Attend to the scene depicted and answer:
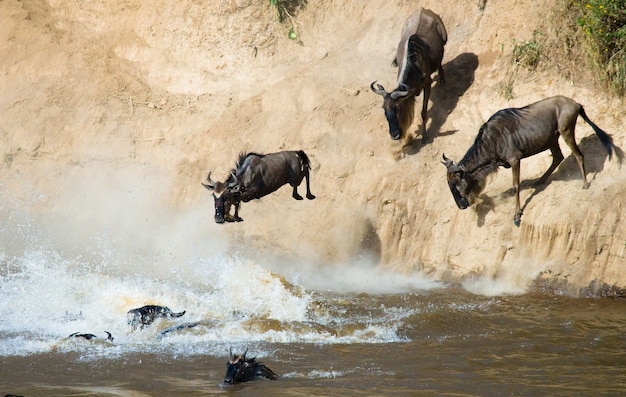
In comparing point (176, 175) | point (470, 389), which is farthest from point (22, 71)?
point (470, 389)

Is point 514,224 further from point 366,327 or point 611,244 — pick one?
point 366,327

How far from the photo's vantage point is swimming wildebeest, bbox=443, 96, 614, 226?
12.7 m

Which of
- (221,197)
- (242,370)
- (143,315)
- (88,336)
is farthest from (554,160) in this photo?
(88,336)

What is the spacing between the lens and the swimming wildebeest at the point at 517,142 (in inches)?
502

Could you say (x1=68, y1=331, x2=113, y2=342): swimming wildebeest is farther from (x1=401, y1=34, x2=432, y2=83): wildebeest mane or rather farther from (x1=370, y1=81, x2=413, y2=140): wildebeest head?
(x1=401, y1=34, x2=432, y2=83): wildebeest mane

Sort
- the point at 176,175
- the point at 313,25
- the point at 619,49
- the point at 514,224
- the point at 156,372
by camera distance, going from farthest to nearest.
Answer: the point at 313,25
the point at 176,175
the point at 619,49
the point at 514,224
the point at 156,372

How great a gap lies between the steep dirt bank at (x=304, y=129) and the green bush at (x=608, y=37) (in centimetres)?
42

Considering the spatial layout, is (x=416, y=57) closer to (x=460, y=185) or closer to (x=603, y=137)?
(x=460, y=185)

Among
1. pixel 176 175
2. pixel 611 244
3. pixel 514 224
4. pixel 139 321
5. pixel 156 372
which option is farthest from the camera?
pixel 176 175

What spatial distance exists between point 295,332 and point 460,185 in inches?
158

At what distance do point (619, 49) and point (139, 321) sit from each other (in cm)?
886

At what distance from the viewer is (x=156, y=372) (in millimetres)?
9094

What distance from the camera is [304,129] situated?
16.2 metres

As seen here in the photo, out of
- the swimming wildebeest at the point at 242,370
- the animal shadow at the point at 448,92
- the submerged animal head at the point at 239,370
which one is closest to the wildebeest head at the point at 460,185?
the animal shadow at the point at 448,92
